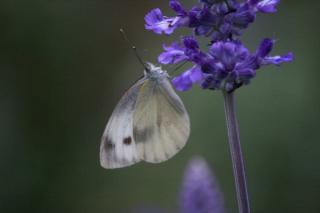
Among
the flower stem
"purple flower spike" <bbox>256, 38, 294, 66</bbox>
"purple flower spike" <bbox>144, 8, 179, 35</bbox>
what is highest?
"purple flower spike" <bbox>144, 8, 179, 35</bbox>

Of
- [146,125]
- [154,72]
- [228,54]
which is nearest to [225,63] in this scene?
[228,54]

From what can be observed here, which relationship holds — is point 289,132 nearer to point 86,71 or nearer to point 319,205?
point 319,205

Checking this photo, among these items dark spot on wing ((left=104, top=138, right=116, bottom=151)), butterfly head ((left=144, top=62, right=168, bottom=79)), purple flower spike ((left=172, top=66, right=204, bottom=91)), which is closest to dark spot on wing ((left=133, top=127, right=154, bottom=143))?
dark spot on wing ((left=104, top=138, right=116, bottom=151))

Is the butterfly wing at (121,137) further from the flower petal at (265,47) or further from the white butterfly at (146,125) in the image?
the flower petal at (265,47)

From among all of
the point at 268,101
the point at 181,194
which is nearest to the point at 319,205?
the point at 268,101

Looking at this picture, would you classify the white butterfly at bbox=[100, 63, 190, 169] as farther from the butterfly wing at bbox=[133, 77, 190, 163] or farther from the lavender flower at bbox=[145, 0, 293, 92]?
the lavender flower at bbox=[145, 0, 293, 92]

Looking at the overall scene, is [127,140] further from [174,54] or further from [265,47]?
[265,47]
